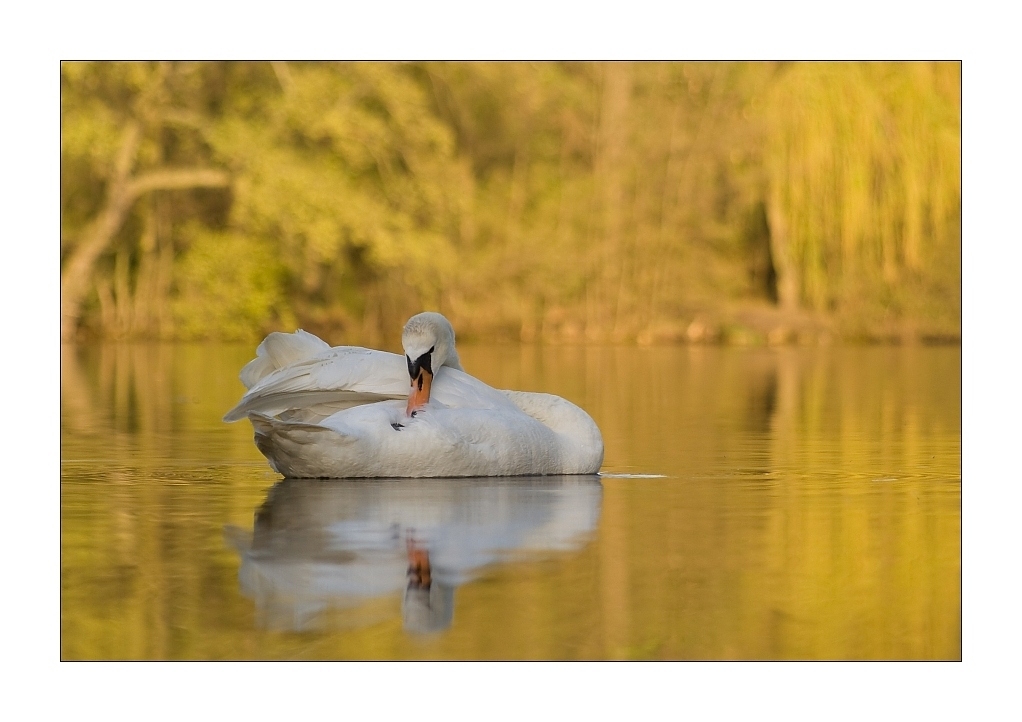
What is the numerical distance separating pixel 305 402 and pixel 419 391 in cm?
59

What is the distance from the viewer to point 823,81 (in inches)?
1187

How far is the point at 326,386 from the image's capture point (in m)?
8.25

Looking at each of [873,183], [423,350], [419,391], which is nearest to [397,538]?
[419,391]

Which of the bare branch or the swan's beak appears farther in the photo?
the bare branch

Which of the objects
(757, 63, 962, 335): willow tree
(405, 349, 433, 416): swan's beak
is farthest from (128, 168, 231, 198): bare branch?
(405, 349, 433, 416): swan's beak

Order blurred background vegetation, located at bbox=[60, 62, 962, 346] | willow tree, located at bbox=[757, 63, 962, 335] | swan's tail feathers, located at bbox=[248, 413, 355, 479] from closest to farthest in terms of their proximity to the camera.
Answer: swan's tail feathers, located at bbox=[248, 413, 355, 479] < blurred background vegetation, located at bbox=[60, 62, 962, 346] < willow tree, located at bbox=[757, 63, 962, 335]

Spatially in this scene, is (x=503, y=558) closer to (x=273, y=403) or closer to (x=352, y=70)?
(x=273, y=403)

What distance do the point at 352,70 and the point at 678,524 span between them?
75.7 feet

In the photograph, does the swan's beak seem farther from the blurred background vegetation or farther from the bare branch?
the bare branch

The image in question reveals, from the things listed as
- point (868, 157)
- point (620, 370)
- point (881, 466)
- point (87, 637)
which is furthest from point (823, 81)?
point (87, 637)

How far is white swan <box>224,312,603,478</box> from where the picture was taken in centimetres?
804

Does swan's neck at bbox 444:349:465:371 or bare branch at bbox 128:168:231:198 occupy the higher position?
bare branch at bbox 128:168:231:198

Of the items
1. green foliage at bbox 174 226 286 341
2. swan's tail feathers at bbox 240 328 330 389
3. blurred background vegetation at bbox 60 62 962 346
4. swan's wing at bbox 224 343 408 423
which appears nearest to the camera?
swan's wing at bbox 224 343 408 423

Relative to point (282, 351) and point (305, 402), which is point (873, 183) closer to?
point (282, 351)
